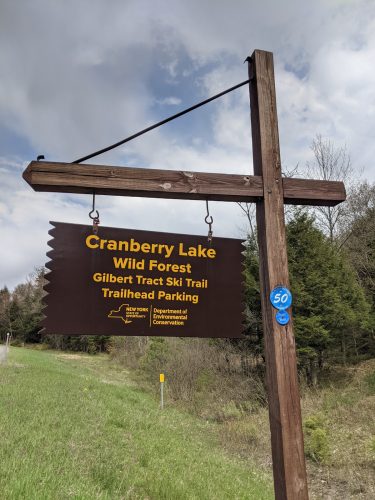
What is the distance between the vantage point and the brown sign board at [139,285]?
340 centimetres

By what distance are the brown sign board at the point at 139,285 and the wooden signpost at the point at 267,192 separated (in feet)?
1.14

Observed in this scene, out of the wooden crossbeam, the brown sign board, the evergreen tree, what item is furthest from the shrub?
the wooden crossbeam

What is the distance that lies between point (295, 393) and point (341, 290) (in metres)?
19.0

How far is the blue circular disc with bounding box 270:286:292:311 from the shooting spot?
359cm

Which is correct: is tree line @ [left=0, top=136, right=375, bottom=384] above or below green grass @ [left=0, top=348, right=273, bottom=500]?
above

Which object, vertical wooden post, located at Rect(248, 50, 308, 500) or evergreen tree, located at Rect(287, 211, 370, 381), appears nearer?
vertical wooden post, located at Rect(248, 50, 308, 500)

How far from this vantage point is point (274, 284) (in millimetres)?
3645

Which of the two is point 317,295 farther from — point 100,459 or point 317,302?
point 100,459

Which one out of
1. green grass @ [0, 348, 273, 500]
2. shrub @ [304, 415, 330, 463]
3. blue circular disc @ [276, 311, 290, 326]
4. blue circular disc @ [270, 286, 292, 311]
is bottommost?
shrub @ [304, 415, 330, 463]

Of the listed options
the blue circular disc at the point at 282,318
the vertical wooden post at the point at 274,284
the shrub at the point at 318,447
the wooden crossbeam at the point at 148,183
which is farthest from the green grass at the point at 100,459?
the wooden crossbeam at the point at 148,183

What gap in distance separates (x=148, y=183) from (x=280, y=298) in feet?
4.96

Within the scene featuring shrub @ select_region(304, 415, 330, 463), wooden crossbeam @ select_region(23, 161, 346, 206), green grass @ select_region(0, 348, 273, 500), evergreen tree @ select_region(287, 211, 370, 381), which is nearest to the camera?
wooden crossbeam @ select_region(23, 161, 346, 206)

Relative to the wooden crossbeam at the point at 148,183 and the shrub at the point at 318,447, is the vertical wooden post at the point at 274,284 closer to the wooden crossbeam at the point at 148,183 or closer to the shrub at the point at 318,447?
the wooden crossbeam at the point at 148,183

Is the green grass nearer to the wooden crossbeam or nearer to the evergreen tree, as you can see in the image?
the wooden crossbeam
